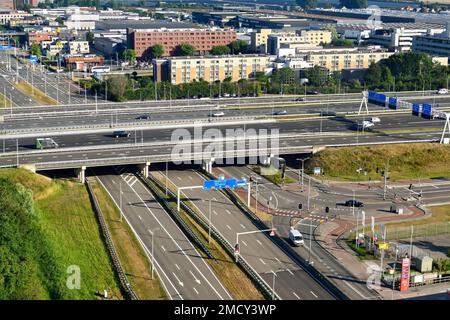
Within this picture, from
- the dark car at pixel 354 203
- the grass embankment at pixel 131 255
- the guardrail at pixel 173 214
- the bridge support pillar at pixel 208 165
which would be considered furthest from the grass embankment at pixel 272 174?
the grass embankment at pixel 131 255

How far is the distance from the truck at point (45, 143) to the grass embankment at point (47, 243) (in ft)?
23.1

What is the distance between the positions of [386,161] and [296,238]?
18.1 meters

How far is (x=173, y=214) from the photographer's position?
127 ft

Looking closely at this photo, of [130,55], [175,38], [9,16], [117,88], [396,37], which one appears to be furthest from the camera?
[9,16]

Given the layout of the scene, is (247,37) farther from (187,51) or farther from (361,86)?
(361,86)

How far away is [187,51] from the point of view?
108m

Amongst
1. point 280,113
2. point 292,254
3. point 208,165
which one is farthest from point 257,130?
→ point 292,254

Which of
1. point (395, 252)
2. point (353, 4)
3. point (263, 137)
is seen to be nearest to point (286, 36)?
point (263, 137)

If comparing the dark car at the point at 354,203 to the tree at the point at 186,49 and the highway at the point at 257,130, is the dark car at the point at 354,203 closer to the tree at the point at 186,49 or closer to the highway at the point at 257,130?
the highway at the point at 257,130

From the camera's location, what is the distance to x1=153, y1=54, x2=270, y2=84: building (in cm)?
8650

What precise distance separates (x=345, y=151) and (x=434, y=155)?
23.8ft

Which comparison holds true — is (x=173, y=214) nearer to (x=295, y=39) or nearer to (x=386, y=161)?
(x=386, y=161)

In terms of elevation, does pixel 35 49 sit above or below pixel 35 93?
above

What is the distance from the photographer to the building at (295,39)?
10662 cm
